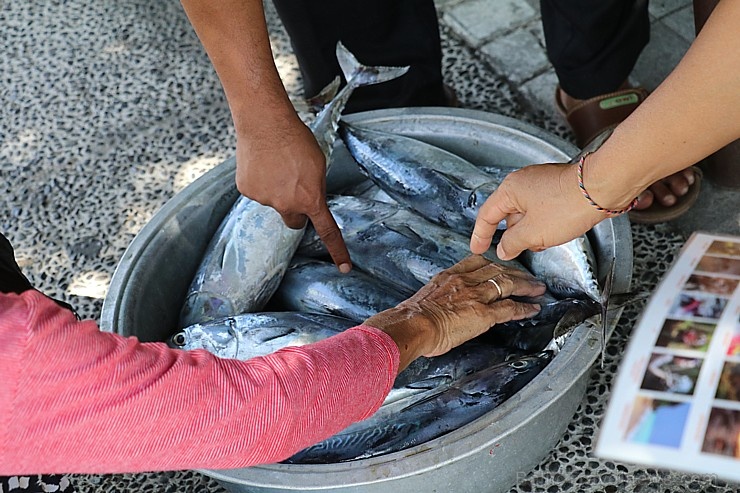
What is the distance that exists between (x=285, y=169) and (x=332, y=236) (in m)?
0.24

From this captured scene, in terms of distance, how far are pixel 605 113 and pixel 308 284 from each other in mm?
1261

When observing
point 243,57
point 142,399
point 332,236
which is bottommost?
point 332,236

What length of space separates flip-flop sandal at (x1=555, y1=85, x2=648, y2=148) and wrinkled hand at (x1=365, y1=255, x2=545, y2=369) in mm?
964

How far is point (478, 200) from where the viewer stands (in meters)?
2.15

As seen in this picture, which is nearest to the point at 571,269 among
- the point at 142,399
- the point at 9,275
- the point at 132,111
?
the point at 142,399

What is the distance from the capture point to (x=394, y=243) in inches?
84.3

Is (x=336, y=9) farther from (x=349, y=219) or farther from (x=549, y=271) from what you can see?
(x=549, y=271)

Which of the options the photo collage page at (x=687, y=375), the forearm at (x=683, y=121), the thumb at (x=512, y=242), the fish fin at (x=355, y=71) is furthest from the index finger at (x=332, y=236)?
the photo collage page at (x=687, y=375)

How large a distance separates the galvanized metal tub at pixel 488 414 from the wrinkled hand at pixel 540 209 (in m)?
0.28

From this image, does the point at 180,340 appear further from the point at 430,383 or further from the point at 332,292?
the point at 430,383

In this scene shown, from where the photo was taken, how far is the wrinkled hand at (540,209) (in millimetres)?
1467

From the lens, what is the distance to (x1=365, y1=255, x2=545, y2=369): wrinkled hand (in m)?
1.58

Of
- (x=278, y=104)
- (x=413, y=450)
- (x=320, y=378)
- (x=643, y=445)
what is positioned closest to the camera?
(x=643, y=445)

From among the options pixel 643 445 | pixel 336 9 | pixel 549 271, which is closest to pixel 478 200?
pixel 549 271
